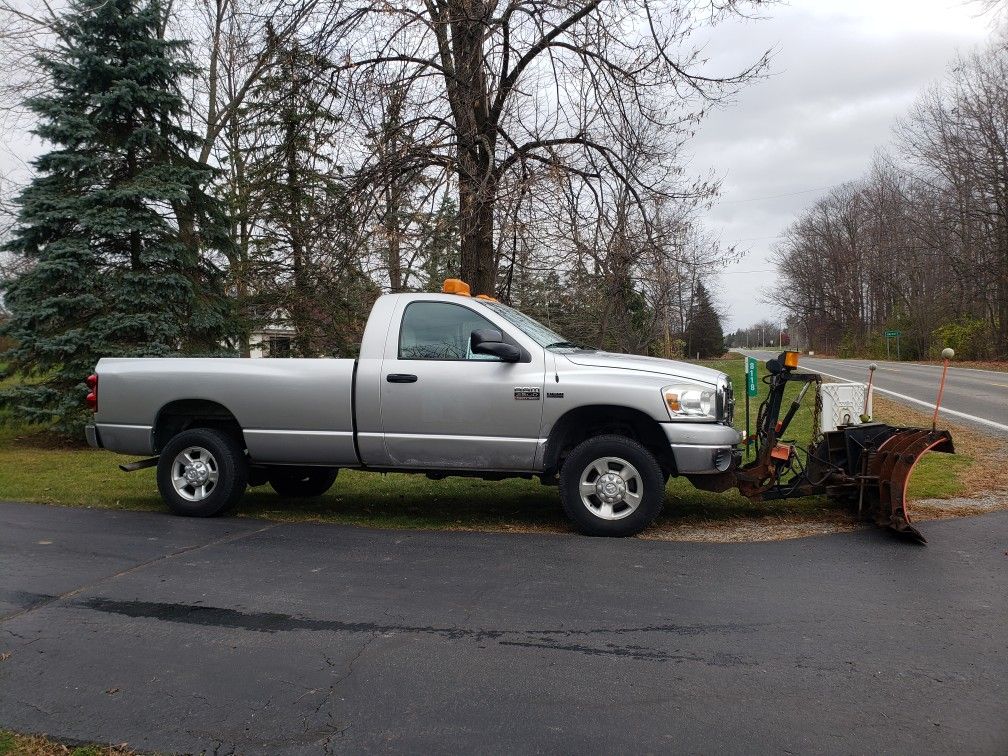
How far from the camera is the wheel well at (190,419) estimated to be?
757 centimetres

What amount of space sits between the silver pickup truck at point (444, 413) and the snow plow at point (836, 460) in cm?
35

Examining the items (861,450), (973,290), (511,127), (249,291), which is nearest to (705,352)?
(973,290)

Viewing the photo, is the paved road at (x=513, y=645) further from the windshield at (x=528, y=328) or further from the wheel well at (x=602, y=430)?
the windshield at (x=528, y=328)

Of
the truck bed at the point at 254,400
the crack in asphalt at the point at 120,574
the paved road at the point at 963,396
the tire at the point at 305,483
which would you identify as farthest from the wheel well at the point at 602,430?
the paved road at the point at 963,396

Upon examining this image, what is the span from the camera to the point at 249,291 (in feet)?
67.8

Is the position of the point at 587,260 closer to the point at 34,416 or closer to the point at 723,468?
the point at 723,468

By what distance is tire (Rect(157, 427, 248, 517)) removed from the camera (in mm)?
7332

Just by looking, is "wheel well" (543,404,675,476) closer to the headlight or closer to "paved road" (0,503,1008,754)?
the headlight

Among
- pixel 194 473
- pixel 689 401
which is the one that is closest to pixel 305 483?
pixel 194 473

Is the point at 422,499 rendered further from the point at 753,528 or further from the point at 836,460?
the point at 836,460

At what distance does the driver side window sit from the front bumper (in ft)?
5.76

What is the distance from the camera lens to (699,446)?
6.31 meters

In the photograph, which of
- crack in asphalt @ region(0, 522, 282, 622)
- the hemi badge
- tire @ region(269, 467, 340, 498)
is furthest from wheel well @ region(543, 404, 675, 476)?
tire @ region(269, 467, 340, 498)

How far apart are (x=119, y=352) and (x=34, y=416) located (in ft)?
6.01
